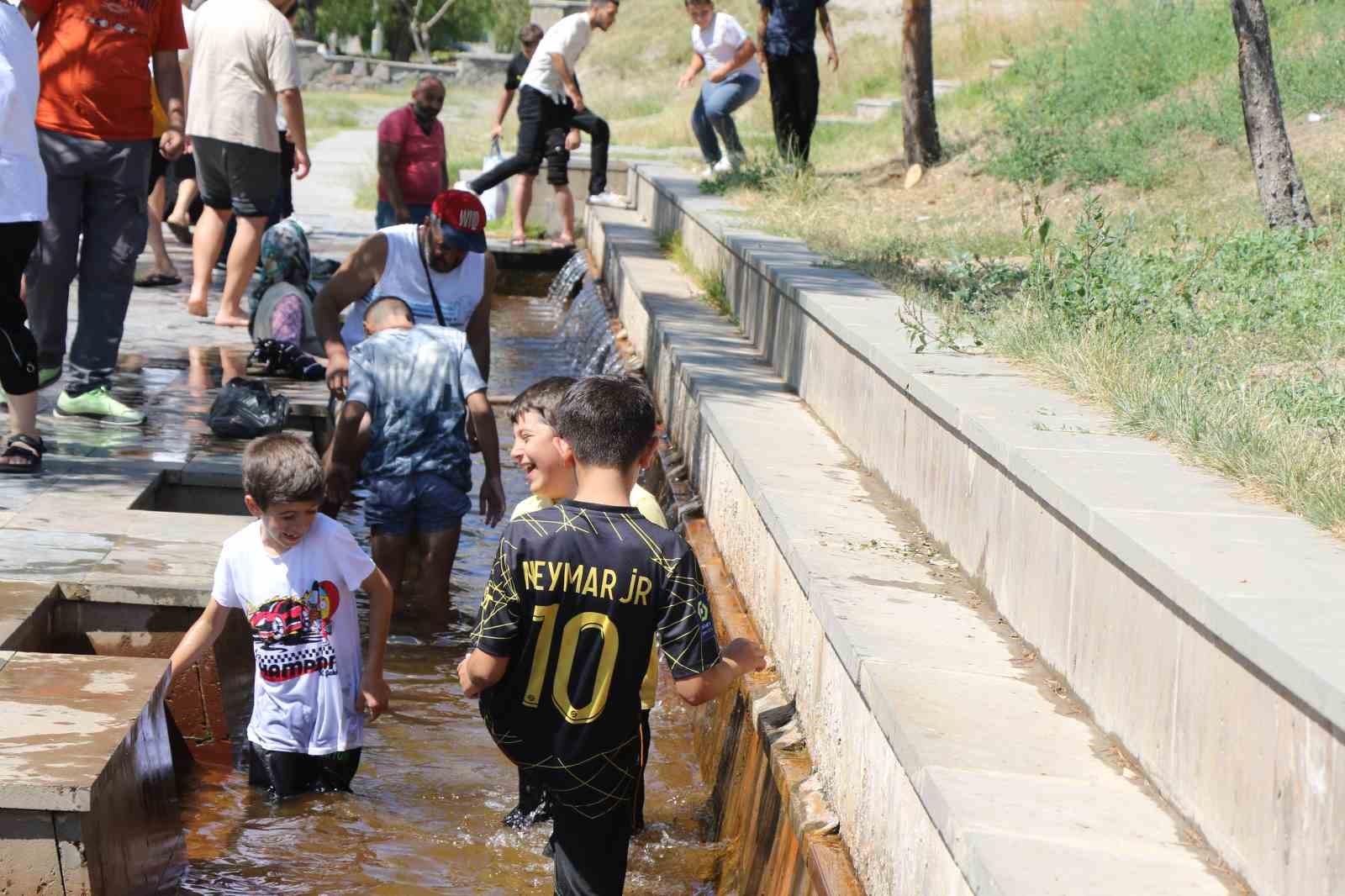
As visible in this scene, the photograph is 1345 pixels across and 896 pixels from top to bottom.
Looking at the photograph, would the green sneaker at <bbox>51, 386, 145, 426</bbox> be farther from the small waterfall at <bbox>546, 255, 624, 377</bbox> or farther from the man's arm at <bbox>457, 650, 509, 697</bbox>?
the man's arm at <bbox>457, 650, 509, 697</bbox>

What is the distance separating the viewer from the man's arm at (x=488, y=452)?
5.70m

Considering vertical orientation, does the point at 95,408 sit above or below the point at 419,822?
above

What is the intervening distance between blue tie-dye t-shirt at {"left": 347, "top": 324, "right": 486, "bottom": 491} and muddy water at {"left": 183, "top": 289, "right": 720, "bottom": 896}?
2.51 feet

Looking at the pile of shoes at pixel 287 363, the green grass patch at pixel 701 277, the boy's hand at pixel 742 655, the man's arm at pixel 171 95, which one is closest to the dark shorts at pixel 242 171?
the pile of shoes at pixel 287 363

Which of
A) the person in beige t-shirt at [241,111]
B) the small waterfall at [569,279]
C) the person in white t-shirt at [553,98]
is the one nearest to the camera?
the person in beige t-shirt at [241,111]

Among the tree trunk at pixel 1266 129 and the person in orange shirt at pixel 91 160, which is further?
the tree trunk at pixel 1266 129

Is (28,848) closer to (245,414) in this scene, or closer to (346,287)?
(346,287)

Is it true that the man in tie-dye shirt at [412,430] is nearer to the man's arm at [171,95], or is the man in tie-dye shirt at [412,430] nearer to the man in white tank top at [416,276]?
the man in white tank top at [416,276]

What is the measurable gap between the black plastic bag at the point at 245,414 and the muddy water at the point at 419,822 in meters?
1.34

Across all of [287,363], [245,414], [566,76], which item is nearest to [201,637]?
[245,414]

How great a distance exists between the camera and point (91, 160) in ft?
22.2

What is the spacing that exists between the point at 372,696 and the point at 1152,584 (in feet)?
7.57

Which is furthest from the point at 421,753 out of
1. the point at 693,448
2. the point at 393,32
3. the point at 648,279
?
the point at 393,32

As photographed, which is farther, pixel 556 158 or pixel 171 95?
pixel 556 158
